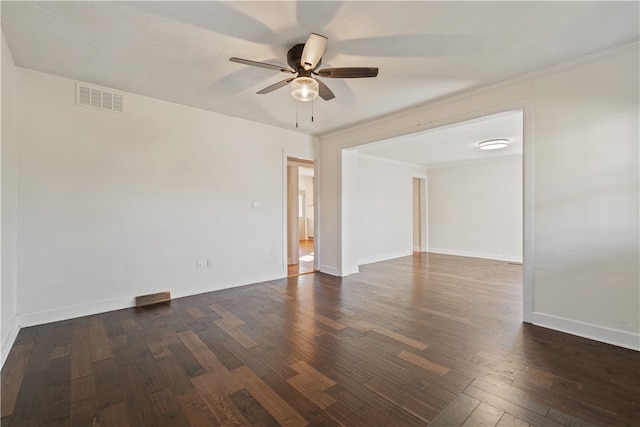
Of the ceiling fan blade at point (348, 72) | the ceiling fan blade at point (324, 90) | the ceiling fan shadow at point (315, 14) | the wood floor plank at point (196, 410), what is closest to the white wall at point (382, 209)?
the ceiling fan blade at point (324, 90)

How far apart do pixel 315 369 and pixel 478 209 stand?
6945 mm

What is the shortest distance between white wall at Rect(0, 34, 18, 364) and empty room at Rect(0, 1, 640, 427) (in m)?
0.04

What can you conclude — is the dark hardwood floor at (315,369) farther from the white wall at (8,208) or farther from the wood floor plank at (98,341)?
the white wall at (8,208)

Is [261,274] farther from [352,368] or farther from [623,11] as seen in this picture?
[623,11]

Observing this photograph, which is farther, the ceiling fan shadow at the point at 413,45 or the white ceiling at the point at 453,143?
the white ceiling at the point at 453,143

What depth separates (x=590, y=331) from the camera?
8.72 ft

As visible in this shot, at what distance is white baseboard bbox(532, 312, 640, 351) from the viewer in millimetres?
2457

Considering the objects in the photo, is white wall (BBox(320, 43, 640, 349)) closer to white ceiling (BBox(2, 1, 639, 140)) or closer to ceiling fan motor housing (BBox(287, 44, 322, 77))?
white ceiling (BBox(2, 1, 639, 140))

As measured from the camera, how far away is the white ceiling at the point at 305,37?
6.64 feet

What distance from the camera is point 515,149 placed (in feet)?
20.4

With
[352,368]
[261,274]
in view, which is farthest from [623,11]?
[261,274]

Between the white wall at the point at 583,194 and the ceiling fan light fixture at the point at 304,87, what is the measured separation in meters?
2.20

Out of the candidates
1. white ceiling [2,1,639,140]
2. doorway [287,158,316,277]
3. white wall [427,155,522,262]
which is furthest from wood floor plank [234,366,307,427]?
white wall [427,155,522,262]

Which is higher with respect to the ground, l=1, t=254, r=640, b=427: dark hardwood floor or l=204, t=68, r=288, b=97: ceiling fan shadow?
l=204, t=68, r=288, b=97: ceiling fan shadow
